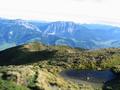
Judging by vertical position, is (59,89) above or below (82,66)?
above

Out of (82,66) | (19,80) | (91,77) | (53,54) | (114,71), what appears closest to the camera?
(19,80)

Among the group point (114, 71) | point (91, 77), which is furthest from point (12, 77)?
point (114, 71)

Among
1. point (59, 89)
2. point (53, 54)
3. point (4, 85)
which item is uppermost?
point (4, 85)

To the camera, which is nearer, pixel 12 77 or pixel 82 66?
pixel 12 77

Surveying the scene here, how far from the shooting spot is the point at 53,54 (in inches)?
6860

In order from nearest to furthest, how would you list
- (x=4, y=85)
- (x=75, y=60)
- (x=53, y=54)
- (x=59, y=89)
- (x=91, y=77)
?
1. (x=4, y=85)
2. (x=59, y=89)
3. (x=91, y=77)
4. (x=75, y=60)
5. (x=53, y=54)

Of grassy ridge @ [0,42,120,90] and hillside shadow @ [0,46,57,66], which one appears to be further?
hillside shadow @ [0,46,57,66]

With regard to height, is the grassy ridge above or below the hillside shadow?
above

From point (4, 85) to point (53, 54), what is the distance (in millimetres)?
116528

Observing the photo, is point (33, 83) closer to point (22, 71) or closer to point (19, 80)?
point (19, 80)

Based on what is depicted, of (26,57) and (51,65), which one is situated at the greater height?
(51,65)

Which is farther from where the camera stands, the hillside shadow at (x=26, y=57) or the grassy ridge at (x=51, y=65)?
the hillside shadow at (x=26, y=57)

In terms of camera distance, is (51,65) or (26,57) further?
(26,57)

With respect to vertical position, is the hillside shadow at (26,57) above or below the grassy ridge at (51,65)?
below
